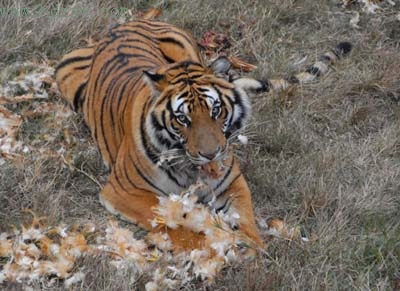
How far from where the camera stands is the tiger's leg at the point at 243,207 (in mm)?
3889

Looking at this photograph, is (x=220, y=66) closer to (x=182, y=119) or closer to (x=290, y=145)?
(x=182, y=119)

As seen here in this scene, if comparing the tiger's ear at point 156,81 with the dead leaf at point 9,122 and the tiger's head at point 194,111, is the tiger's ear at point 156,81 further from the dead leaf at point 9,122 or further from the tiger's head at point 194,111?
the dead leaf at point 9,122

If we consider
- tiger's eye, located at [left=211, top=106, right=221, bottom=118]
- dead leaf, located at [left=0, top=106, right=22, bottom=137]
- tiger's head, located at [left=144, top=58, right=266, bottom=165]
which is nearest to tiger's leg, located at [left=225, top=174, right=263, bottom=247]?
tiger's head, located at [left=144, top=58, right=266, bottom=165]

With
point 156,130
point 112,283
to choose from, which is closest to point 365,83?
point 156,130

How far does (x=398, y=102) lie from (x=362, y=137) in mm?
451

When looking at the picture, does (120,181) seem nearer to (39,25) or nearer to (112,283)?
(112,283)

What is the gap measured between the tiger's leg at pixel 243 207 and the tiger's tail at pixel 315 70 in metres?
1.12

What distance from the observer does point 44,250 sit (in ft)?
12.3

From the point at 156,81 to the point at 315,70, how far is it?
1.73 meters

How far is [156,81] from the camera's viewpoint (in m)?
3.95

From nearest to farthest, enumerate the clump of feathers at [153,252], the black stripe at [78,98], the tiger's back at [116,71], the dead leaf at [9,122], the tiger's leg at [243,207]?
the clump of feathers at [153,252], the tiger's leg at [243,207], the tiger's back at [116,71], the dead leaf at [9,122], the black stripe at [78,98]

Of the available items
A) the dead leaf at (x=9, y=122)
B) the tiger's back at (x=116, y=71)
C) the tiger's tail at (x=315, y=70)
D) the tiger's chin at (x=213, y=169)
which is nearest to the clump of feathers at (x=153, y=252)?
the tiger's chin at (x=213, y=169)

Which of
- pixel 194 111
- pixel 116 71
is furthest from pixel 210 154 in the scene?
pixel 116 71

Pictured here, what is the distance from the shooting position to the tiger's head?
3.79 meters
